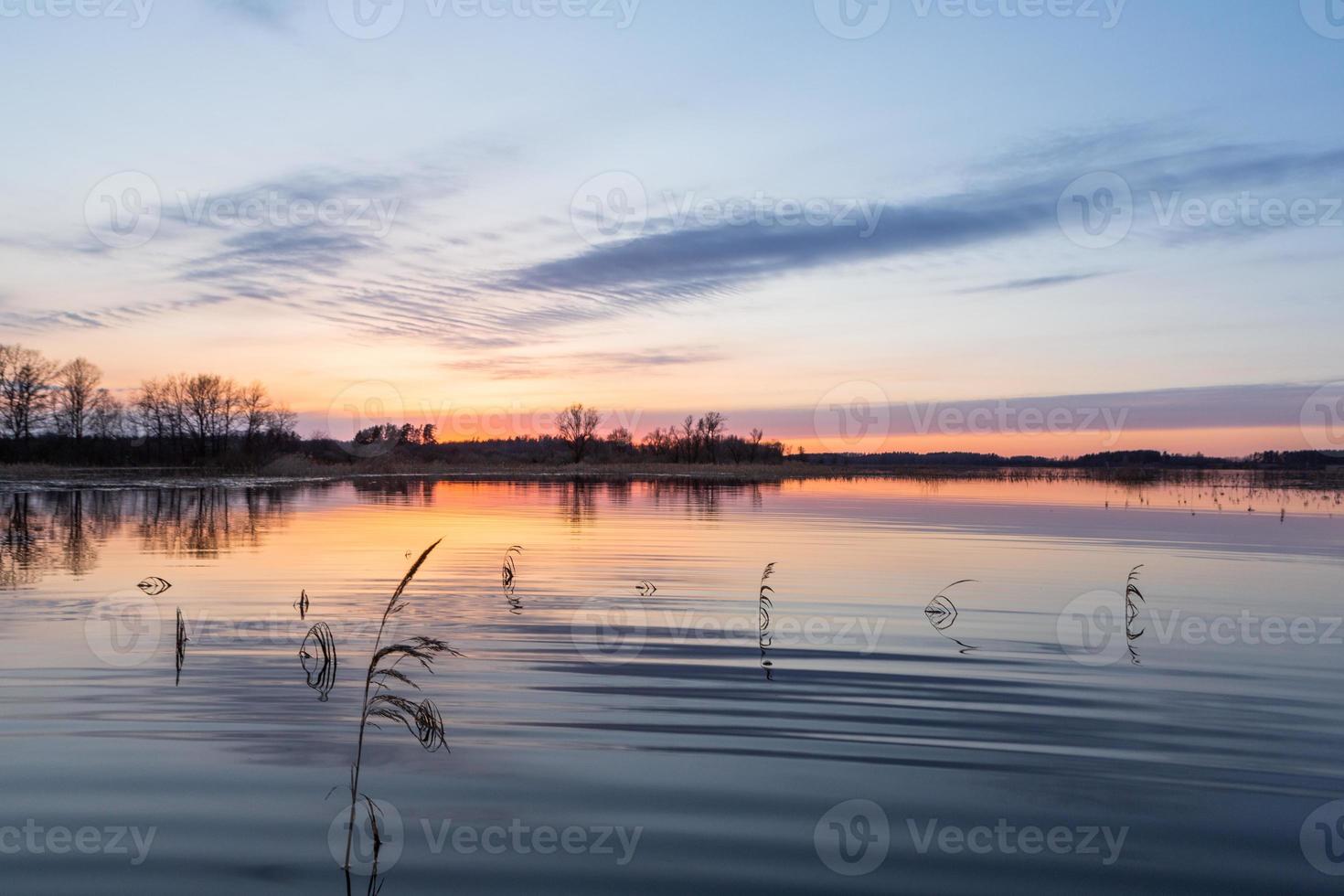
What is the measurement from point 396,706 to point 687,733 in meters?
3.45

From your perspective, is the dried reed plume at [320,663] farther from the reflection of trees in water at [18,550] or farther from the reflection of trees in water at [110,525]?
the reflection of trees in water at [110,525]

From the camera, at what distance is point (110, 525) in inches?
1329

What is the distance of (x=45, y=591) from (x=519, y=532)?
1744 centimetres

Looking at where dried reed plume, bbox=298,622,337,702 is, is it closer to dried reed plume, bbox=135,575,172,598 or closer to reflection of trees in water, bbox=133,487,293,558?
dried reed plume, bbox=135,575,172,598

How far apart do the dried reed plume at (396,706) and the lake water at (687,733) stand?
0.24 meters

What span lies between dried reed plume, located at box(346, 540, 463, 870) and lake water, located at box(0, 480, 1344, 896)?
0.80 ft

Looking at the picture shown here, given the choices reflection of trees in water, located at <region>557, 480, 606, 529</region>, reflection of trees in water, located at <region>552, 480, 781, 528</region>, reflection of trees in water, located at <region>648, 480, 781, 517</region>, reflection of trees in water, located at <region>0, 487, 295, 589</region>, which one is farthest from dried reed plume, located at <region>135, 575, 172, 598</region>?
reflection of trees in water, located at <region>648, 480, 781, 517</region>

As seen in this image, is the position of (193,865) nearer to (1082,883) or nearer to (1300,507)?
(1082,883)

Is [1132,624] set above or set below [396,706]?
below

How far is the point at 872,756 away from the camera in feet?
28.0

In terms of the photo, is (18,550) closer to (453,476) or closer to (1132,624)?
(1132,624)

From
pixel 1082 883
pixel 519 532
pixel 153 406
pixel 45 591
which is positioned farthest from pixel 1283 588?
pixel 153 406

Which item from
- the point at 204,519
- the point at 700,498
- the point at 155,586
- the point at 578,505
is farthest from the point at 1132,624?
the point at 700,498

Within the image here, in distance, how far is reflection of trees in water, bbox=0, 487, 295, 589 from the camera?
22.8 meters
